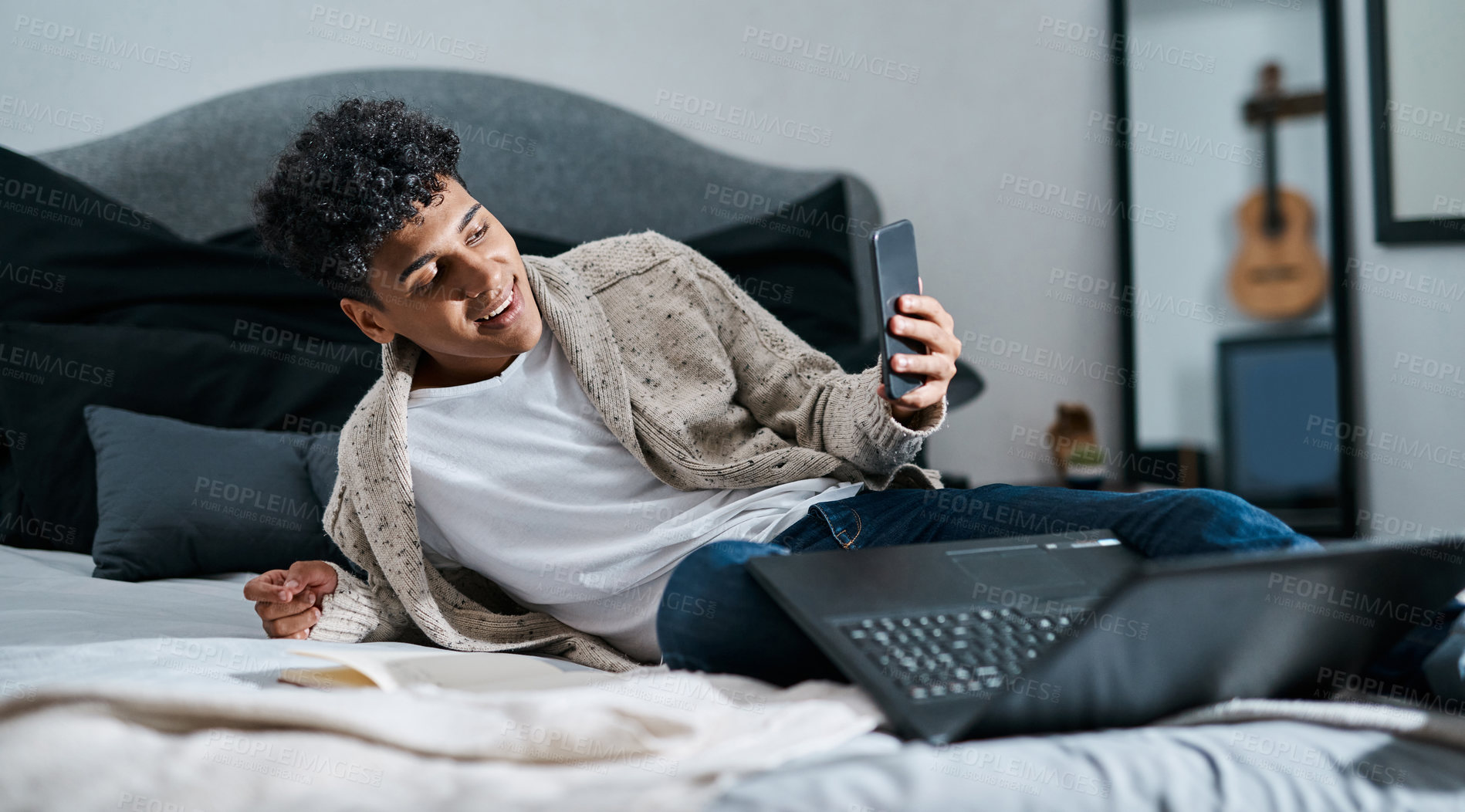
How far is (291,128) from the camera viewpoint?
6.75 ft

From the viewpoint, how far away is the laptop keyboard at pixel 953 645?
602mm

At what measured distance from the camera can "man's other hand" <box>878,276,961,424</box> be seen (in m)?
0.99

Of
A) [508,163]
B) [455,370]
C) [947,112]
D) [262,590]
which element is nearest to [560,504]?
[455,370]

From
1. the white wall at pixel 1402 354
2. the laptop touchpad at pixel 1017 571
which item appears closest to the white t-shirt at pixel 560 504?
the laptop touchpad at pixel 1017 571

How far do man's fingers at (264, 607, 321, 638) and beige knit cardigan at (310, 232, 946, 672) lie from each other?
0.01 m

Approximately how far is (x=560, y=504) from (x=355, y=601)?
256mm

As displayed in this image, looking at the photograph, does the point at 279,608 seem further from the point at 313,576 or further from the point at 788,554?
the point at 788,554

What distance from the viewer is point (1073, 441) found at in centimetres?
221

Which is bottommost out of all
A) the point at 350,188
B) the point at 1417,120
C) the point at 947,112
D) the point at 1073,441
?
the point at 1073,441

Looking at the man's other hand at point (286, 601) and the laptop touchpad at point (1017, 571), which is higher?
the laptop touchpad at point (1017, 571)

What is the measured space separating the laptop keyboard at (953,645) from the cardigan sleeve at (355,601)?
683 millimetres

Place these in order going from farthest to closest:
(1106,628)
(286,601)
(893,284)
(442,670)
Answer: (286,601) → (893,284) → (442,670) → (1106,628)

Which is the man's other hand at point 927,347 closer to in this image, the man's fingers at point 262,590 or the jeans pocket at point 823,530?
the jeans pocket at point 823,530

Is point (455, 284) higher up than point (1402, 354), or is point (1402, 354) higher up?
point (455, 284)
